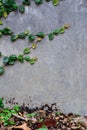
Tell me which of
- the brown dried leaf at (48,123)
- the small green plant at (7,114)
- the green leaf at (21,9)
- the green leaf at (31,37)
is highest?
the green leaf at (21,9)

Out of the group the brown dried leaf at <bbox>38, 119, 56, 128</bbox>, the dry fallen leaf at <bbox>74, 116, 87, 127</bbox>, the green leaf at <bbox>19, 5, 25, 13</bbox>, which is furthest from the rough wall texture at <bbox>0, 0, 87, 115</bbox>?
the brown dried leaf at <bbox>38, 119, 56, 128</bbox>

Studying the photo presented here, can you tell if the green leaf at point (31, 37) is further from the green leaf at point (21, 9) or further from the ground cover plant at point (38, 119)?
the ground cover plant at point (38, 119)

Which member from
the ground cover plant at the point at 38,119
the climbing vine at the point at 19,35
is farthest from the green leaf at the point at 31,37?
the ground cover plant at the point at 38,119

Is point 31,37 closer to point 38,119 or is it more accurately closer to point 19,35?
point 19,35

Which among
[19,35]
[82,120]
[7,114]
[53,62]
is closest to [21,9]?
[19,35]

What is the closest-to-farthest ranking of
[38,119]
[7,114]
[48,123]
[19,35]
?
[48,123] < [38,119] < [7,114] < [19,35]

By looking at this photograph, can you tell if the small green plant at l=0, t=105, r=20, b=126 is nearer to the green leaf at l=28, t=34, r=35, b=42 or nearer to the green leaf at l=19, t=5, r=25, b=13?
the green leaf at l=28, t=34, r=35, b=42

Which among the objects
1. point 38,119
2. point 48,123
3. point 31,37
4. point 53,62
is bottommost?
point 38,119

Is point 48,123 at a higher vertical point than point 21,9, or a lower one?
lower

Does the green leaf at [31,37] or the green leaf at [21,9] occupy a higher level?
the green leaf at [21,9]

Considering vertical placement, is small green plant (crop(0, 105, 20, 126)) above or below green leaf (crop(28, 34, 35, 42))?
below
